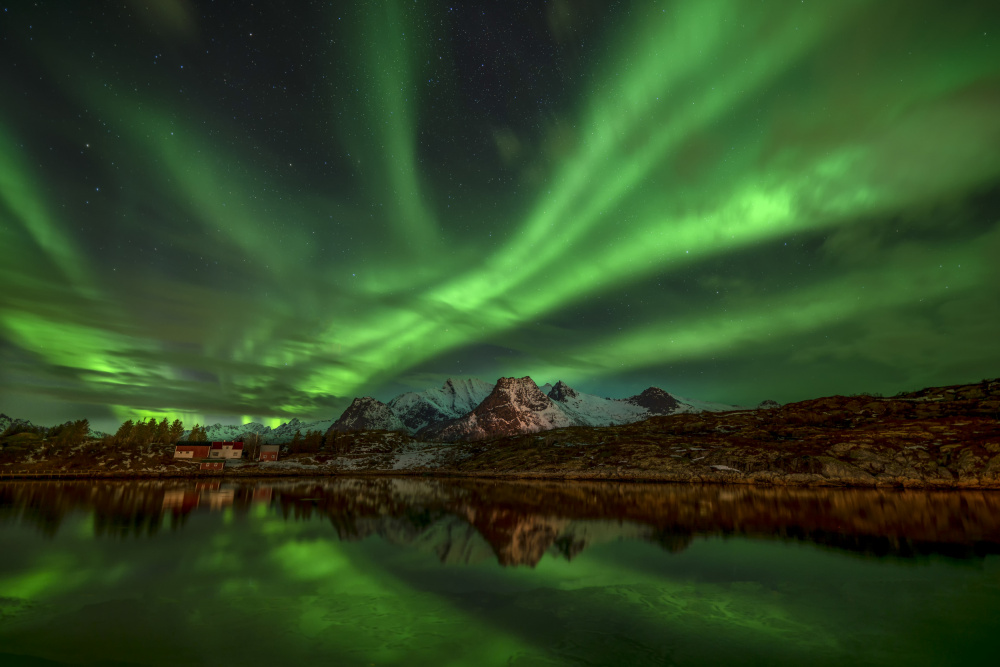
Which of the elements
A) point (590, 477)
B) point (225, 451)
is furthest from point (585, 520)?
point (225, 451)

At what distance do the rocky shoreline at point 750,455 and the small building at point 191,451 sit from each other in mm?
4651

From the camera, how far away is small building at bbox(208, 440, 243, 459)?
173 metres

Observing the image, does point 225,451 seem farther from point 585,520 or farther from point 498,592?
point 498,592

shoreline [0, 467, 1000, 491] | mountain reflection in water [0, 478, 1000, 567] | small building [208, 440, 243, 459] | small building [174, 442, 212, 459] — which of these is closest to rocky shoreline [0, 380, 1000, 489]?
A: shoreline [0, 467, 1000, 491]

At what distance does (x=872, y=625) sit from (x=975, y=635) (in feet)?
9.66

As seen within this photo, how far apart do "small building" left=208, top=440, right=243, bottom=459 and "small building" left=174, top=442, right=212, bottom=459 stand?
2.37 meters

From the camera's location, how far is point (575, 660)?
13.0 meters

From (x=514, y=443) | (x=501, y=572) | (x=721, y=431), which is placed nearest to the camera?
(x=501, y=572)

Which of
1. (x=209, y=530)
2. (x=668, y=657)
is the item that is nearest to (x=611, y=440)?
(x=209, y=530)

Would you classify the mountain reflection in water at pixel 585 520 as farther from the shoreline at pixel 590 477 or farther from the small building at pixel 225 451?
the small building at pixel 225 451

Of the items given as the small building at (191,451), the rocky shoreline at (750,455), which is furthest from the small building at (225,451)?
the rocky shoreline at (750,455)

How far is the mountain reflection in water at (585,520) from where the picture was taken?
31.5 meters

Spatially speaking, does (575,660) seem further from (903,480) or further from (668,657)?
(903,480)

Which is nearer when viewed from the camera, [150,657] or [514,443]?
[150,657]
